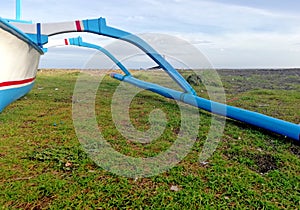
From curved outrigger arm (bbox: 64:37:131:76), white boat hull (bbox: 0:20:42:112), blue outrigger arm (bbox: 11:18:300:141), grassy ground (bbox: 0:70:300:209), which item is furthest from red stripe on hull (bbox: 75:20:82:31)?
curved outrigger arm (bbox: 64:37:131:76)

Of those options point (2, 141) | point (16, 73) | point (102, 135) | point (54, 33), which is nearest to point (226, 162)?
point (102, 135)

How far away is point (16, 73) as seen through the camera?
3.18 metres

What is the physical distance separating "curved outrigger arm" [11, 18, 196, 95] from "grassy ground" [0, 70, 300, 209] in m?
1.29

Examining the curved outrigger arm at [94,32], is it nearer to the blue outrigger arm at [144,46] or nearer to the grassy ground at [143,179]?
the blue outrigger arm at [144,46]

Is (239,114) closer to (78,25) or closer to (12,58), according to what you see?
(78,25)

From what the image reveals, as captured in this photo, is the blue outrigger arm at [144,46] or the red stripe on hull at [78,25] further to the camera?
the red stripe on hull at [78,25]

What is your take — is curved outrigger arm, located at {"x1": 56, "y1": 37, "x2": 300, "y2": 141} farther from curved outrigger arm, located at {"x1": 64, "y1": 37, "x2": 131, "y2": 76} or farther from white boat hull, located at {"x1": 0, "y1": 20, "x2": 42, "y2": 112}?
white boat hull, located at {"x1": 0, "y1": 20, "x2": 42, "y2": 112}

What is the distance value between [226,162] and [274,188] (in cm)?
42

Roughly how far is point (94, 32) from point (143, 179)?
2.49 metres

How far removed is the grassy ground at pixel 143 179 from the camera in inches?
55.8

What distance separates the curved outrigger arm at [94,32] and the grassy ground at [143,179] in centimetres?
129

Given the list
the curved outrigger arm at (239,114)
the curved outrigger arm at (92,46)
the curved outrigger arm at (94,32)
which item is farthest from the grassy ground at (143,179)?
the curved outrigger arm at (92,46)

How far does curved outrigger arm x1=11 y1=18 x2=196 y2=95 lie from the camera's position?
3.51m

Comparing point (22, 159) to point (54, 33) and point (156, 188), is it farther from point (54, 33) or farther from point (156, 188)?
point (54, 33)
